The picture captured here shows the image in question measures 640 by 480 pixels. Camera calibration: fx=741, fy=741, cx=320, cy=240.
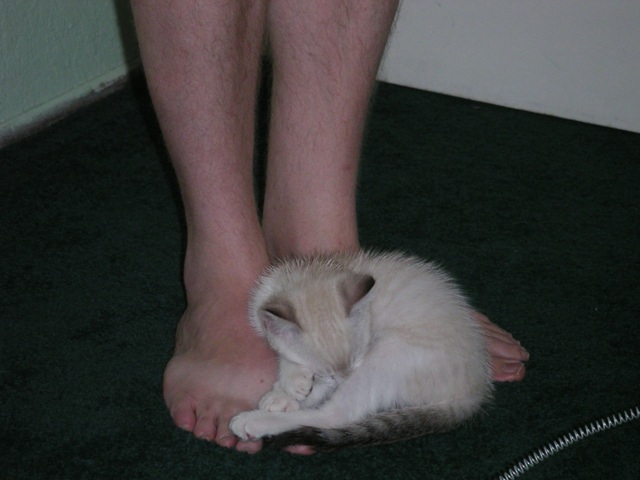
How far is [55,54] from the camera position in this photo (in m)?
2.15

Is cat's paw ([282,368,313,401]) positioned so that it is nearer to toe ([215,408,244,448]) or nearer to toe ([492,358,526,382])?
toe ([215,408,244,448])

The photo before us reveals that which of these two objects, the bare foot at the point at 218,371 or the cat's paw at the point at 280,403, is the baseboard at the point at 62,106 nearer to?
the bare foot at the point at 218,371

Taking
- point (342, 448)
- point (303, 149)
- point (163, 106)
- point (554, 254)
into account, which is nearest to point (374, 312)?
point (342, 448)

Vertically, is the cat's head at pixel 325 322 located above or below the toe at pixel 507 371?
above

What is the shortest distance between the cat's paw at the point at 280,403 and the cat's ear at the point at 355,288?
172 mm

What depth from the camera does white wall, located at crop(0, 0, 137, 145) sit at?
6.61 feet

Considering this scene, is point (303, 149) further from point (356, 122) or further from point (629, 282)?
point (629, 282)

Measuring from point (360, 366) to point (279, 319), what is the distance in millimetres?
156

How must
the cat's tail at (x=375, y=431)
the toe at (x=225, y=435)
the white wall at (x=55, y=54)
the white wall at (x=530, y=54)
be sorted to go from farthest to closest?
the white wall at (x=530, y=54) < the white wall at (x=55, y=54) < the toe at (x=225, y=435) < the cat's tail at (x=375, y=431)

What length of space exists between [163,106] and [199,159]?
0.11 m

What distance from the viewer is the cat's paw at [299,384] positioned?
3.89ft

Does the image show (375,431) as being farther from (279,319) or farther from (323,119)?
(323,119)

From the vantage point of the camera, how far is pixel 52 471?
1.14 meters

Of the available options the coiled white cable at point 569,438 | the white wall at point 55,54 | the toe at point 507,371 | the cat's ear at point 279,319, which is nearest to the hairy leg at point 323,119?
the toe at point 507,371
